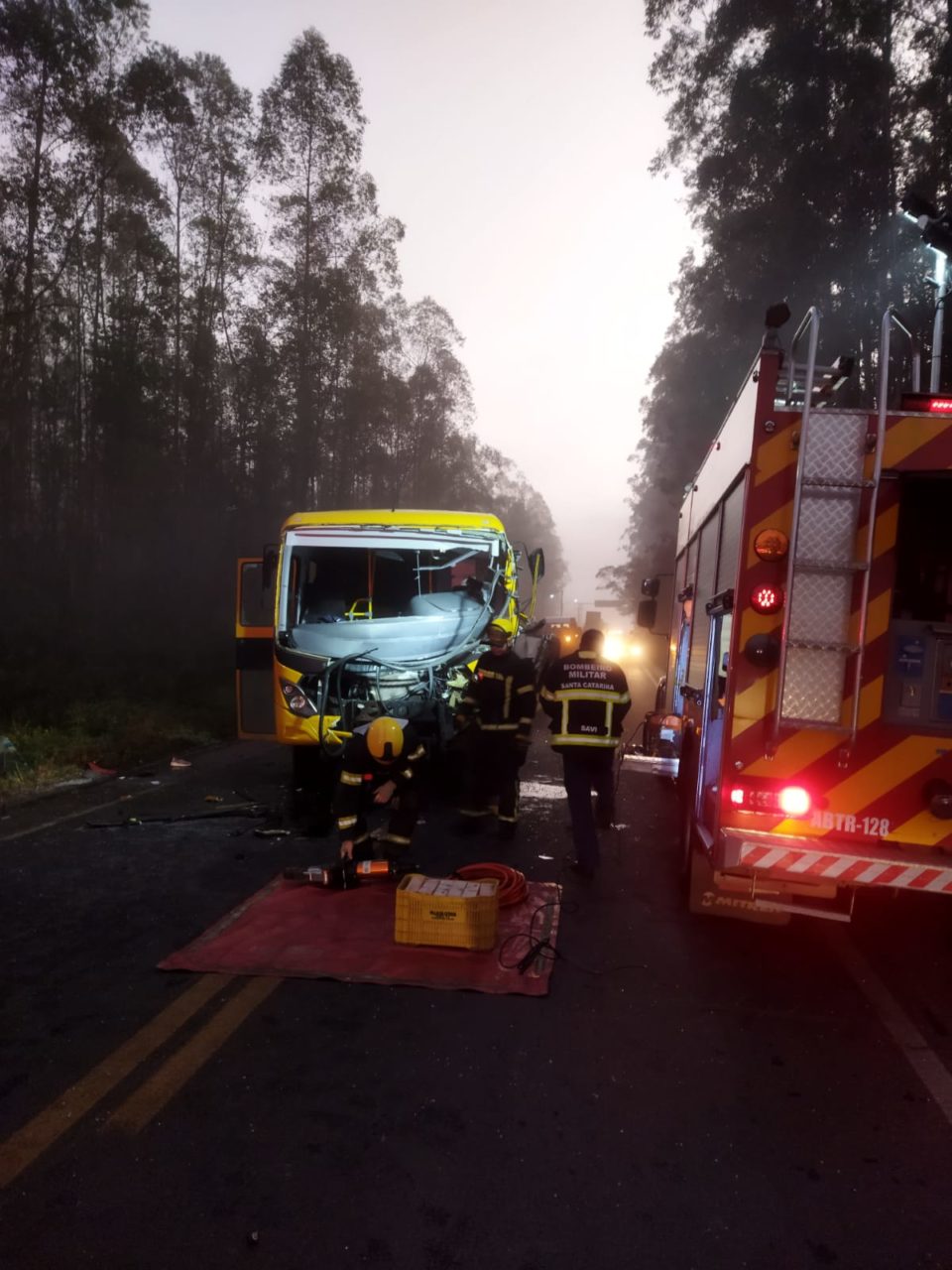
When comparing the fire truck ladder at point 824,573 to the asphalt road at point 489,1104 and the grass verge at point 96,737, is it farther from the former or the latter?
the grass verge at point 96,737

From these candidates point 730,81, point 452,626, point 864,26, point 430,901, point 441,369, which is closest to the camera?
point 430,901

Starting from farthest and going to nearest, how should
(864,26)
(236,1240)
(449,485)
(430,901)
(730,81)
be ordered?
(449,485) < (730,81) < (864,26) < (430,901) < (236,1240)

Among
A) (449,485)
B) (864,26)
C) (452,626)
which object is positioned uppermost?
(864,26)

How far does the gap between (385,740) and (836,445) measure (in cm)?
334

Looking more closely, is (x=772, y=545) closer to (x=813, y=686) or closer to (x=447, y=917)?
(x=813, y=686)

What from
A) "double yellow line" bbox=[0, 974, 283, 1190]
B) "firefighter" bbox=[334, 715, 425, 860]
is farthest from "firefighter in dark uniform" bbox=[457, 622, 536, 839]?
"double yellow line" bbox=[0, 974, 283, 1190]

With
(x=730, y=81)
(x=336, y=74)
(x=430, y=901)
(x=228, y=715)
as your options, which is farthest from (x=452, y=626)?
(x=336, y=74)

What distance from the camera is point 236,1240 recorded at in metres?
2.47

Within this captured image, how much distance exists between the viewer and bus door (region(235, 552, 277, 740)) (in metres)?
8.92

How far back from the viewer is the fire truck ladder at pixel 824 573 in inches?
159

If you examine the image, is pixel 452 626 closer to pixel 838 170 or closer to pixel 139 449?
pixel 838 170

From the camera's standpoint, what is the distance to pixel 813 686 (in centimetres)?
410

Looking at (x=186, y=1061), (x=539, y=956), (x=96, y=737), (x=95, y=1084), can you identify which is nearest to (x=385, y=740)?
(x=539, y=956)

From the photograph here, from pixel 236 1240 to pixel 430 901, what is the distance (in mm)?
2280
